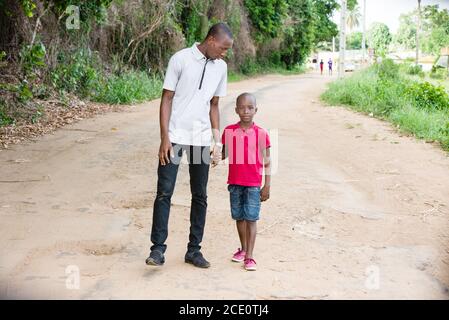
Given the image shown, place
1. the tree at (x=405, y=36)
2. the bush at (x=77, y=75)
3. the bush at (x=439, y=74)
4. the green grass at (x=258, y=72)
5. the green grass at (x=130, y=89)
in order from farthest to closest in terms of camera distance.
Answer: the tree at (x=405, y=36)
the bush at (x=439, y=74)
the green grass at (x=258, y=72)
the green grass at (x=130, y=89)
the bush at (x=77, y=75)

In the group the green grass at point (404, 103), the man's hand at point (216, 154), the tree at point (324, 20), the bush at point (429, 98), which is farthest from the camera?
the tree at point (324, 20)

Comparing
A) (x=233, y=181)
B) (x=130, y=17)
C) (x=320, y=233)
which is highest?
(x=130, y=17)

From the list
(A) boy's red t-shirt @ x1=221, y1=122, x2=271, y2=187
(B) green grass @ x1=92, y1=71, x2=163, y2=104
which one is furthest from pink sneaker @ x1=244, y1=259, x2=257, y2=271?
(B) green grass @ x1=92, y1=71, x2=163, y2=104

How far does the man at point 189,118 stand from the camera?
3852 mm

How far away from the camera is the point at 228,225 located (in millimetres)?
5137

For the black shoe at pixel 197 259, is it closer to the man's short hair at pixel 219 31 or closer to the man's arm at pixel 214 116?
the man's arm at pixel 214 116

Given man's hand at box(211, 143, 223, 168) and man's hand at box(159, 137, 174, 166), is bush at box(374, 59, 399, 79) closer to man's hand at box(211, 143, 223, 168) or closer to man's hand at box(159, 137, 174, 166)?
man's hand at box(211, 143, 223, 168)

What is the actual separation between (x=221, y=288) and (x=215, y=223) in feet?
5.08

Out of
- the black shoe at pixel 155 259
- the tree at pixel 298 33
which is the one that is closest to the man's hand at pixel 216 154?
the black shoe at pixel 155 259

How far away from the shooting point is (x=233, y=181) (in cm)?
401

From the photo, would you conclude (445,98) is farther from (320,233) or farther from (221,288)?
(221,288)
